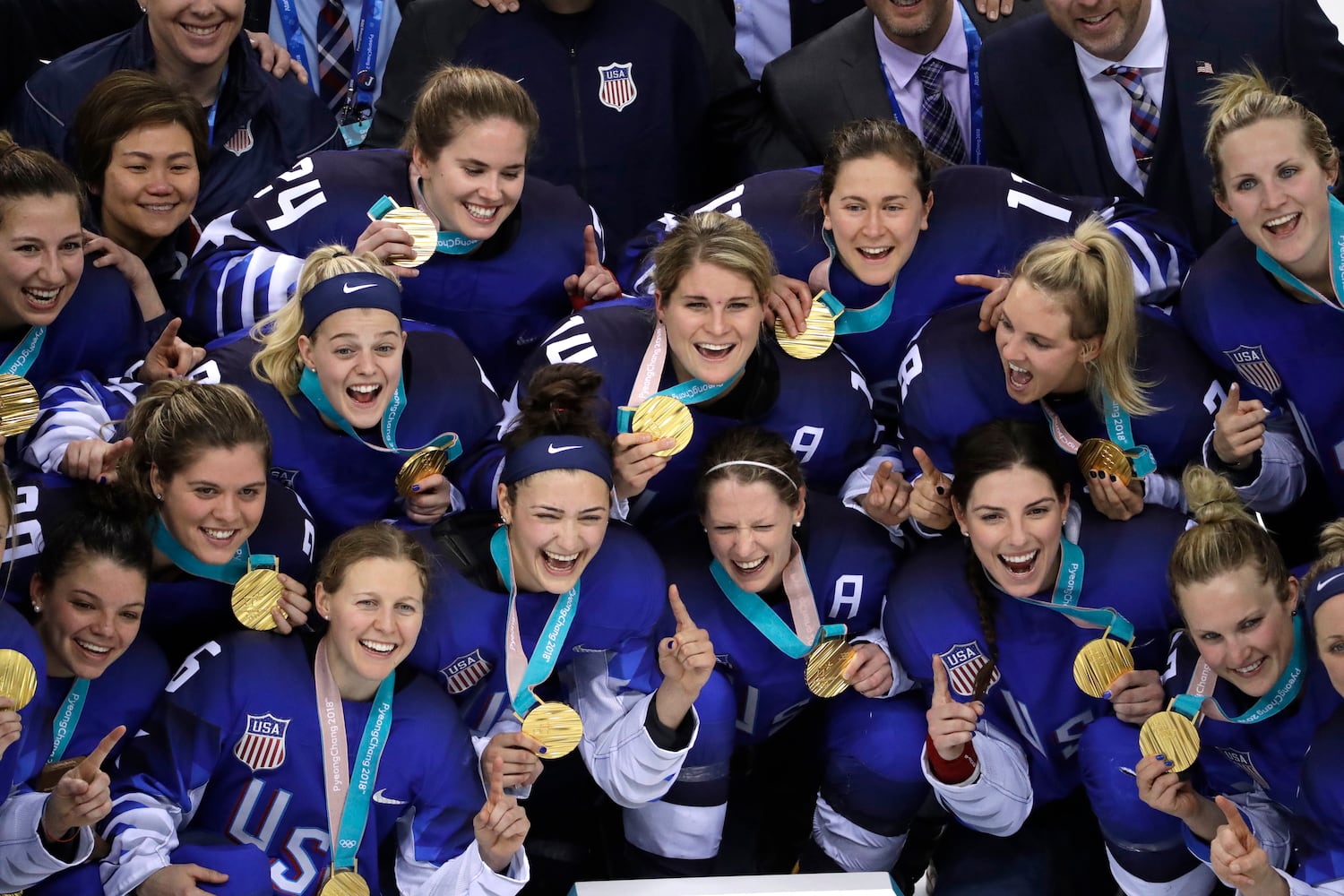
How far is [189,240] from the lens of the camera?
4.89m

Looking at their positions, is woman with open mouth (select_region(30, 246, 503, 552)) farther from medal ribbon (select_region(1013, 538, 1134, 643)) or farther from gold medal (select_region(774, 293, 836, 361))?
medal ribbon (select_region(1013, 538, 1134, 643))

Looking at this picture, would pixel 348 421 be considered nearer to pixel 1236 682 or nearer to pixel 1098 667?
pixel 1098 667

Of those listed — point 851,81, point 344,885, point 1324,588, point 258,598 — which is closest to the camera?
point 1324,588

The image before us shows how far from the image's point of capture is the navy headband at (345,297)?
4.20 meters

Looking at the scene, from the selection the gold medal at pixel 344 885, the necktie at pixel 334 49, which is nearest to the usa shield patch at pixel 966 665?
the gold medal at pixel 344 885

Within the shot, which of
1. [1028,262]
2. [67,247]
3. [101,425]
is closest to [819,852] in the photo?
[1028,262]

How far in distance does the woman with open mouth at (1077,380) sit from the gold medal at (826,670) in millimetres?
397

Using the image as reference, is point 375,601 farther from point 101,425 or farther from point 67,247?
point 67,247

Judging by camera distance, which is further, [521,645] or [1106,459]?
[1106,459]

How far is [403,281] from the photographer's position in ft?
15.5

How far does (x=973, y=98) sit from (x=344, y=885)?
2.91 meters

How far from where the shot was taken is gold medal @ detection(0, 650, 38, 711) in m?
3.59

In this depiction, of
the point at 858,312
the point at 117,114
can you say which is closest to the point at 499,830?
the point at 858,312

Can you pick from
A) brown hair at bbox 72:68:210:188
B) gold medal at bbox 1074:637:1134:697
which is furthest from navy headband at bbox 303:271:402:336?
gold medal at bbox 1074:637:1134:697
